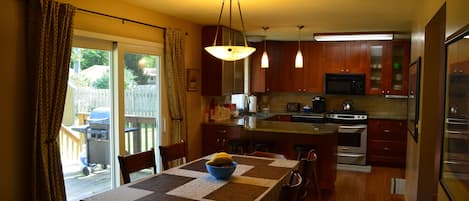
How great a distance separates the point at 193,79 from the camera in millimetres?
5223

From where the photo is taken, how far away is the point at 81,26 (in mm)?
3268

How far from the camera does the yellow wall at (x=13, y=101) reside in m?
A: 2.66

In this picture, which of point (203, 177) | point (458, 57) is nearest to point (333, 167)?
point (203, 177)

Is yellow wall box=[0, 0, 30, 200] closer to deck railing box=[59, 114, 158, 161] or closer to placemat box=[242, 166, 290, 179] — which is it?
deck railing box=[59, 114, 158, 161]

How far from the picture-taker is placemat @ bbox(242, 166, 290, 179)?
272cm

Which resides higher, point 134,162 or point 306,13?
point 306,13

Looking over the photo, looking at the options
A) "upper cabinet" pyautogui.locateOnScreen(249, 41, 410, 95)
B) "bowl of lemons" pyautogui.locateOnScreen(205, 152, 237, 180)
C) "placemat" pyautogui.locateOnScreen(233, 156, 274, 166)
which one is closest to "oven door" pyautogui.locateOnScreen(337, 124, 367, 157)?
"upper cabinet" pyautogui.locateOnScreen(249, 41, 410, 95)

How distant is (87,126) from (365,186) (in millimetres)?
3871

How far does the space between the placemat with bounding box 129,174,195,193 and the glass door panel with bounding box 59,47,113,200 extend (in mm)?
1212

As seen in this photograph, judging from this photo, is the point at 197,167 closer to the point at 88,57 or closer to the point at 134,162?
the point at 134,162

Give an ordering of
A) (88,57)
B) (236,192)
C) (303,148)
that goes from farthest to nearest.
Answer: (303,148) → (88,57) → (236,192)

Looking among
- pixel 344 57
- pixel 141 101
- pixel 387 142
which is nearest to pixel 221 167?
pixel 141 101

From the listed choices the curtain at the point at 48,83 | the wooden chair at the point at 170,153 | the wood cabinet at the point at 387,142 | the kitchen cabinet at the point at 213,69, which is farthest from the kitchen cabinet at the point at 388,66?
the curtain at the point at 48,83

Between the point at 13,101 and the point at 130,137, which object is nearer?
the point at 13,101
